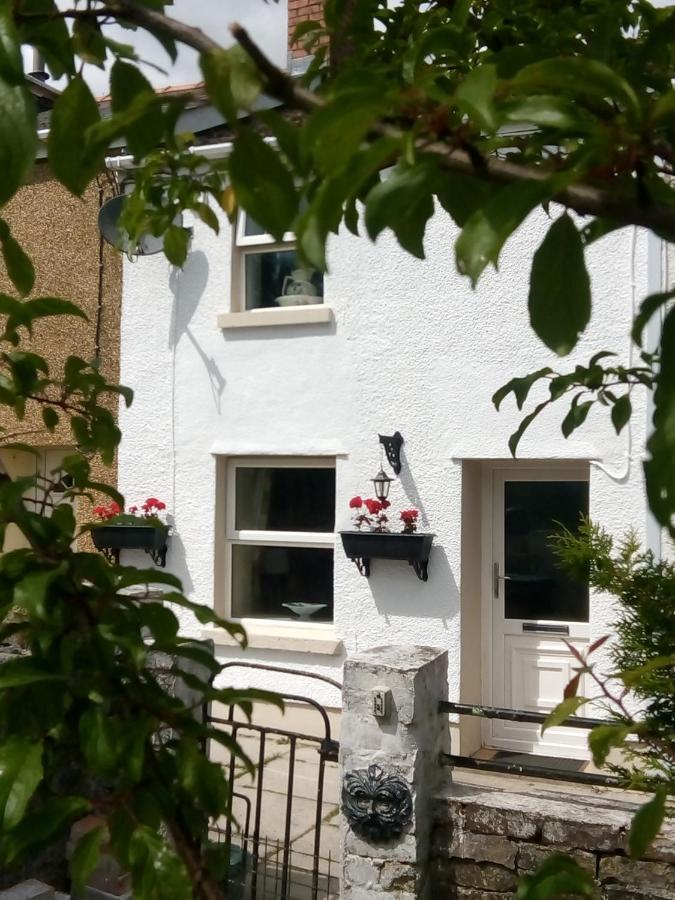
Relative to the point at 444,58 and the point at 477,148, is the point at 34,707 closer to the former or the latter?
the point at 477,148

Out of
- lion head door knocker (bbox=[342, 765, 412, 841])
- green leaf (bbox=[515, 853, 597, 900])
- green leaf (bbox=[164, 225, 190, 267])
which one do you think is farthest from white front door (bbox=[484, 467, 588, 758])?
green leaf (bbox=[515, 853, 597, 900])

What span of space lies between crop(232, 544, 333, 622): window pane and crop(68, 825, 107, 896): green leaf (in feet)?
21.9

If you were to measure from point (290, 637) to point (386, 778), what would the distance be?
395cm

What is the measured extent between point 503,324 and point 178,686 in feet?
12.6

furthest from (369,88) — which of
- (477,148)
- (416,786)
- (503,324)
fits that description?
(503,324)

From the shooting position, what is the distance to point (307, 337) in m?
7.54

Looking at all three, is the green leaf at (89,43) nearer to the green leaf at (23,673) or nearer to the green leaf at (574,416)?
the green leaf at (23,673)

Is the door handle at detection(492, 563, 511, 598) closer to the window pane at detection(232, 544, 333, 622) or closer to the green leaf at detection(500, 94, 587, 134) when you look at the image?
the window pane at detection(232, 544, 333, 622)

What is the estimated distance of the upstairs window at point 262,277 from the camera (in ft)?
25.7

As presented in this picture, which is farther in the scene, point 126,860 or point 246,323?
point 246,323

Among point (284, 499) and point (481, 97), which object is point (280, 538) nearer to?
point (284, 499)

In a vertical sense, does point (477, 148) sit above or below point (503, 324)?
below

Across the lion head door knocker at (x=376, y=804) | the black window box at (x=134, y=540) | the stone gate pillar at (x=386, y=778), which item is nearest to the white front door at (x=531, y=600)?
the black window box at (x=134, y=540)

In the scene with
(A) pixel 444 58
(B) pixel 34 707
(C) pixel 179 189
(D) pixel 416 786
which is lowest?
(D) pixel 416 786
